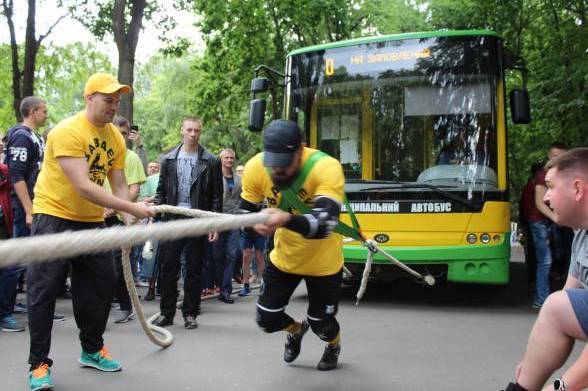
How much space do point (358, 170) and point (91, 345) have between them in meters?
4.12

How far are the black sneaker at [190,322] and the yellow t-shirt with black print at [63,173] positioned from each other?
7.11 feet

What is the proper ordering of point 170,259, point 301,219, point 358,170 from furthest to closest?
point 358,170 < point 170,259 < point 301,219

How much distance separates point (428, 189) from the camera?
24.9ft

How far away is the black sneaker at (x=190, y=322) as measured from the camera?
6520mm

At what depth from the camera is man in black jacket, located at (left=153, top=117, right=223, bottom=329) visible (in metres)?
6.53

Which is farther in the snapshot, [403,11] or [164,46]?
[403,11]

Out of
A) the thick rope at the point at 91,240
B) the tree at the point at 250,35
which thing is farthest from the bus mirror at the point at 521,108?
the tree at the point at 250,35

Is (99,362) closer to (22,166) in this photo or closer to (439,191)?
(22,166)

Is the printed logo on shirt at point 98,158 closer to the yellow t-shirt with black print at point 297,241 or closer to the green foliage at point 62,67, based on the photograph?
the yellow t-shirt with black print at point 297,241

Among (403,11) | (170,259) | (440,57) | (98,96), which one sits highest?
(403,11)

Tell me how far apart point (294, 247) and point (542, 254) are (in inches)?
159

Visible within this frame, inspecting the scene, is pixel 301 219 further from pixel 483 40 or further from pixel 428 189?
pixel 483 40

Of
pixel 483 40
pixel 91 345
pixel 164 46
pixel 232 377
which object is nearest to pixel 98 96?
pixel 91 345

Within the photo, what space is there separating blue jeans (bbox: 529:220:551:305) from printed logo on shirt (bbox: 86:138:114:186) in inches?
195
